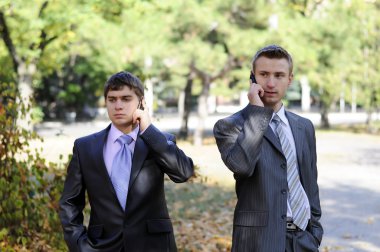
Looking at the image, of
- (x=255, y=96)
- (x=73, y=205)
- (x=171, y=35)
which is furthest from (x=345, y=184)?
(x=255, y=96)

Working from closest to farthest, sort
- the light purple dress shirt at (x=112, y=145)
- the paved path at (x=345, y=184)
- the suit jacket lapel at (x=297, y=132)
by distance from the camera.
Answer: the suit jacket lapel at (x=297, y=132)
the light purple dress shirt at (x=112, y=145)
the paved path at (x=345, y=184)

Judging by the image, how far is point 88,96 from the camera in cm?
3881

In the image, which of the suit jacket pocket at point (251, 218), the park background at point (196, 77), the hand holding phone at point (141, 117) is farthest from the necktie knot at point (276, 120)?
the park background at point (196, 77)

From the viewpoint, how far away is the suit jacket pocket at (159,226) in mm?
3043

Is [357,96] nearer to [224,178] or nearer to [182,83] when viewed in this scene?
[182,83]

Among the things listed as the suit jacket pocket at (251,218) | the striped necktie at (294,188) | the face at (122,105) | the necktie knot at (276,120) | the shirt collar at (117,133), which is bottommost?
the suit jacket pocket at (251,218)

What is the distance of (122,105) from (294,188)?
2.94 ft

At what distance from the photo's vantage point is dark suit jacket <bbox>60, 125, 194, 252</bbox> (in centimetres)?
301

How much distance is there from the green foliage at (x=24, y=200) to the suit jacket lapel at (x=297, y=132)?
284 centimetres

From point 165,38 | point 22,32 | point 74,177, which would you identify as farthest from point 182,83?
point 74,177

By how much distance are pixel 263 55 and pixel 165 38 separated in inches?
652

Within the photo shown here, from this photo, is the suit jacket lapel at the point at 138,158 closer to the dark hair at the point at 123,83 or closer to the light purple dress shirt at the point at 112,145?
the light purple dress shirt at the point at 112,145

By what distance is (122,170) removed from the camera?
307 cm

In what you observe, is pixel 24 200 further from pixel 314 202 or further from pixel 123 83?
pixel 314 202
